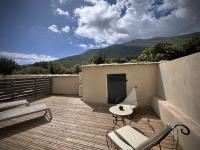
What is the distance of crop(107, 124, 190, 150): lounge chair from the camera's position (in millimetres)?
2227

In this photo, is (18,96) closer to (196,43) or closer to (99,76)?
(99,76)

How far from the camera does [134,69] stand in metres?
6.84

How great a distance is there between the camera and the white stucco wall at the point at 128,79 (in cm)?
660

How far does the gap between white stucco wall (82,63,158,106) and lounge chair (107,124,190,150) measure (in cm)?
376

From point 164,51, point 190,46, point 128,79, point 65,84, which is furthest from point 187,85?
point 190,46

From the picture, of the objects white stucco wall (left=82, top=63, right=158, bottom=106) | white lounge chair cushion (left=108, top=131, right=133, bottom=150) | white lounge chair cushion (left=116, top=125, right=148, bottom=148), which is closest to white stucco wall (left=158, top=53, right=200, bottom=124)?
white lounge chair cushion (left=116, top=125, right=148, bottom=148)

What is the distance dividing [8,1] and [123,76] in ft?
21.3

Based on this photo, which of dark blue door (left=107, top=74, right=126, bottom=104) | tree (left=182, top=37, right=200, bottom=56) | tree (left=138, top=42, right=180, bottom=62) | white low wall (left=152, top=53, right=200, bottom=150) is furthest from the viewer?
tree (left=182, top=37, right=200, bottom=56)

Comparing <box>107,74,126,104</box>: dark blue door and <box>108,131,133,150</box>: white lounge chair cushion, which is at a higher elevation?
<box>107,74,126,104</box>: dark blue door

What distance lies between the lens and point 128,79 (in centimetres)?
693

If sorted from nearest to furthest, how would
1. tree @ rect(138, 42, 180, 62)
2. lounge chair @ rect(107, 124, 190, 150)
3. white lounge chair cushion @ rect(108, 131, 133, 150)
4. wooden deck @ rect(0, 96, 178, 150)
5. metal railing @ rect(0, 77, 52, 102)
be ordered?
lounge chair @ rect(107, 124, 190, 150) < white lounge chair cushion @ rect(108, 131, 133, 150) < wooden deck @ rect(0, 96, 178, 150) < metal railing @ rect(0, 77, 52, 102) < tree @ rect(138, 42, 180, 62)

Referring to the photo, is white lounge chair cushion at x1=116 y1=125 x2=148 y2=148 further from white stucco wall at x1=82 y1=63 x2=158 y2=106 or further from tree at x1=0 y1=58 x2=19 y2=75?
tree at x1=0 y1=58 x2=19 y2=75

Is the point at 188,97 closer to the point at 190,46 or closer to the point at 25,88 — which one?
the point at 25,88

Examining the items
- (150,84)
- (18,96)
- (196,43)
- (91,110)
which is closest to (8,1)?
(18,96)
